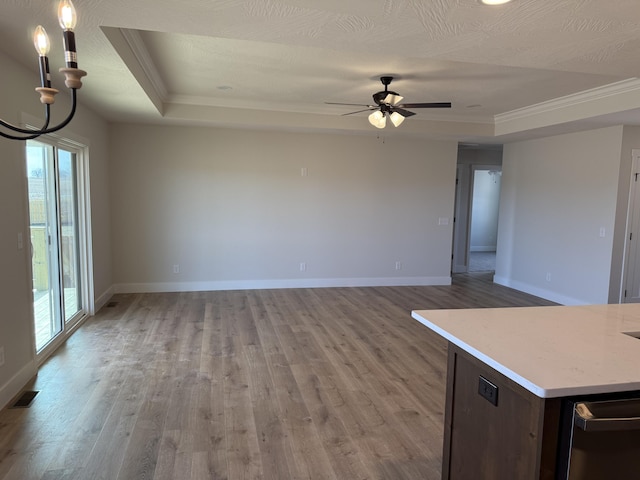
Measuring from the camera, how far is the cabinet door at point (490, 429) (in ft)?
4.35

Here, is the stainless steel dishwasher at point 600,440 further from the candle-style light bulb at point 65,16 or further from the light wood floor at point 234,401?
the candle-style light bulb at point 65,16

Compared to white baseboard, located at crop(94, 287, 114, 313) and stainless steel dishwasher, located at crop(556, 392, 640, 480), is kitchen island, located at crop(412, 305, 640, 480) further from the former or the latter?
white baseboard, located at crop(94, 287, 114, 313)

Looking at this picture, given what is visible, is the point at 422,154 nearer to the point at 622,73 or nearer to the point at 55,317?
the point at 622,73

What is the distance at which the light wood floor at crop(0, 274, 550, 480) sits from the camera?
2217 millimetres

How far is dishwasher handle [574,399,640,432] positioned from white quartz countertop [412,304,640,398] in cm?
5

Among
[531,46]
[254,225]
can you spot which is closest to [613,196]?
[531,46]

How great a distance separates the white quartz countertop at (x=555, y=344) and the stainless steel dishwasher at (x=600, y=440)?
0.20 feet

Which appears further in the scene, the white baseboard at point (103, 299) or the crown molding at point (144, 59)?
the white baseboard at point (103, 299)

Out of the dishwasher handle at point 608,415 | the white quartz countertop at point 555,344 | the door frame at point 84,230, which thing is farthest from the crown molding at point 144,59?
the dishwasher handle at point 608,415

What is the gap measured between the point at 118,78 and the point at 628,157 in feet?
18.9

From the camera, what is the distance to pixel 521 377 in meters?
1.30

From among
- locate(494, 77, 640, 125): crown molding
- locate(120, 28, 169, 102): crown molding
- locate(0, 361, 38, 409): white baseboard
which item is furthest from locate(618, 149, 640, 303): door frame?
locate(0, 361, 38, 409): white baseboard

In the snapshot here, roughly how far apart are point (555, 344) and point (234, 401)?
212cm

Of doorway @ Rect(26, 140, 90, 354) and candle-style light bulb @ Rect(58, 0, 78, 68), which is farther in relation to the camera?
doorway @ Rect(26, 140, 90, 354)
